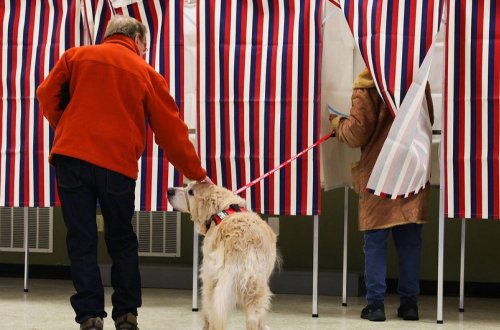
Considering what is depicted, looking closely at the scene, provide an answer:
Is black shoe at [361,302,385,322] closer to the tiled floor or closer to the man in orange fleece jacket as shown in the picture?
the tiled floor

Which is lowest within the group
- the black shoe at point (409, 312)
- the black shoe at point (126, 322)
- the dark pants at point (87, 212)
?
the black shoe at point (409, 312)

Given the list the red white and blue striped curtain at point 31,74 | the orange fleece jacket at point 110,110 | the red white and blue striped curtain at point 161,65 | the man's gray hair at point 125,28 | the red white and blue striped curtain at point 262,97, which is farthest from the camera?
the red white and blue striped curtain at point 31,74

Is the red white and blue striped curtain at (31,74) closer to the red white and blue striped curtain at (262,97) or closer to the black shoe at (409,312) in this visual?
the red white and blue striped curtain at (262,97)

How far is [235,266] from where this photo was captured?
12.1ft

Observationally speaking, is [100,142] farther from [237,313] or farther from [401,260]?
[401,260]

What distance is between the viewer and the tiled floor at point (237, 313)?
468 centimetres

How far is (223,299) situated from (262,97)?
69.1 inches

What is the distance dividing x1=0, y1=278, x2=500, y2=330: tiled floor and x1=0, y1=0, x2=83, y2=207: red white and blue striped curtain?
0.74 metres

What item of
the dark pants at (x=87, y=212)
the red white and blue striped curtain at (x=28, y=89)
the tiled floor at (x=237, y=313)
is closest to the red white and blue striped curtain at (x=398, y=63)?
the tiled floor at (x=237, y=313)

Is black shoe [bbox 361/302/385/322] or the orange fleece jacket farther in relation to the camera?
black shoe [bbox 361/302/385/322]

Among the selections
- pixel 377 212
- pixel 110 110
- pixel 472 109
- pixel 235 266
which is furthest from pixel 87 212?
pixel 472 109

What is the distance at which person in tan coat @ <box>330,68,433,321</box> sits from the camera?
4855mm

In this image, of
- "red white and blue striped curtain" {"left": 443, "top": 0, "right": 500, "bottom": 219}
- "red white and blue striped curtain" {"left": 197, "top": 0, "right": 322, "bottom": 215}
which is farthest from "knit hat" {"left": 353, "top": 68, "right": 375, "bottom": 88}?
"red white and blue striped curtain" {"left": 443, "top": 0, "right": 500, "bottom": 219}

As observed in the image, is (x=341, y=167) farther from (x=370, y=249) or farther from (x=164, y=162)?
(x=164, y=162)
